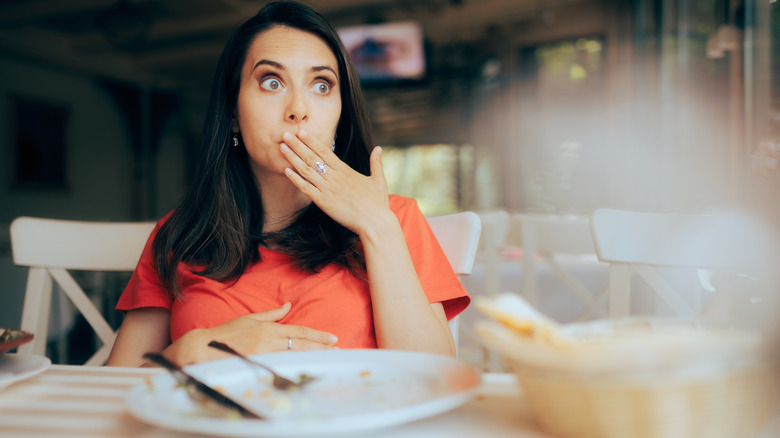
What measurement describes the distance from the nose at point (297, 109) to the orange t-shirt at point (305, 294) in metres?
0.31

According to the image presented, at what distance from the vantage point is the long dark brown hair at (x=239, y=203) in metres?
1.24

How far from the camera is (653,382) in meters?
0.41

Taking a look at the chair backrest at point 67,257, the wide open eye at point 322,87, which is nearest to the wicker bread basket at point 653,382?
the wide open eye at point 322,87

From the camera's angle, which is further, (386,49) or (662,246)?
(386,49)

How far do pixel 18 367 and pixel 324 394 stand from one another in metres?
0.47

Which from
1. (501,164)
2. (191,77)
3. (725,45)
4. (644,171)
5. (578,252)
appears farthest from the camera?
(191,77)

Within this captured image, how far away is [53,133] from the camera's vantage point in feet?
25.3

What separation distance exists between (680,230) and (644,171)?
4412 mm

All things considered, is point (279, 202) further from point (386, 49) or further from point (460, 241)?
point (386, 49)

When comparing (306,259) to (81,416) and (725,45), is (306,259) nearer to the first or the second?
(81,416)

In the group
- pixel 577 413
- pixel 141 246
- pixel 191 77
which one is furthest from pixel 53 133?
pixel 577 413

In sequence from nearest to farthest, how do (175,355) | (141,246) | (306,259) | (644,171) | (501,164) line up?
(175,355) < (306,259) < (141,246) < (644,171) < (501,164)

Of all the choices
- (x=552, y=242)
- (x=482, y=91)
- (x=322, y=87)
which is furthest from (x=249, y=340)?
(x=482, y=91)

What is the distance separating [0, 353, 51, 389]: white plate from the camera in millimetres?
692
